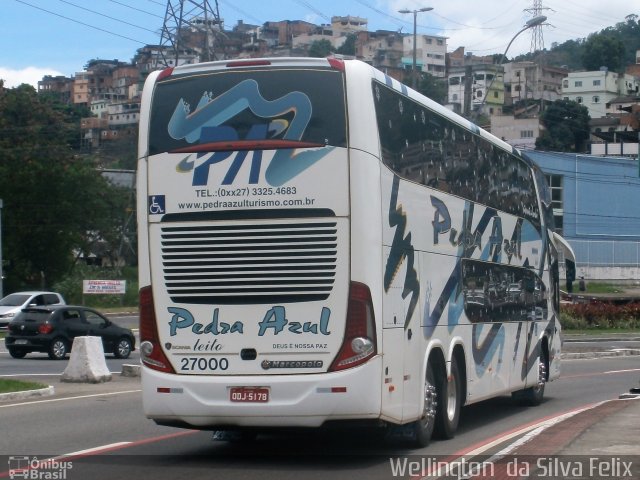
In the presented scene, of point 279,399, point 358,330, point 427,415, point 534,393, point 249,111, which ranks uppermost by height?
point 249,111

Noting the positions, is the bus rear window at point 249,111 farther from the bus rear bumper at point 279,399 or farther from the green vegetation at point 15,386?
the green vegetation at point 15,386

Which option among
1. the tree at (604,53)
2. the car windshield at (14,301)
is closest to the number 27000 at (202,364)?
the car windshield at (14,301)

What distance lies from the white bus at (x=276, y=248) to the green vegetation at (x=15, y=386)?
8.08 metres

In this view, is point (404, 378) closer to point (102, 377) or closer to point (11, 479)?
point (11, 479)

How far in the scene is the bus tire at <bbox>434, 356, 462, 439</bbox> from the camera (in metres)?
13.6

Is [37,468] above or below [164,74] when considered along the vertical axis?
below

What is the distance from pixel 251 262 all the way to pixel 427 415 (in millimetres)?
3069

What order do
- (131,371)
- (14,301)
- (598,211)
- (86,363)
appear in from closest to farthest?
1. (86,363)
2. (131,371)
3. (14,301)
4. (598,211)

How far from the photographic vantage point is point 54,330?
30.7 metres

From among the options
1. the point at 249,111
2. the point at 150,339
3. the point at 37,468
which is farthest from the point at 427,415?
the point at 37,468

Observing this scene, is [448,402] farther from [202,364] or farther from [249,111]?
[249,111]

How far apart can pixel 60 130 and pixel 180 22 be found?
2620 cm

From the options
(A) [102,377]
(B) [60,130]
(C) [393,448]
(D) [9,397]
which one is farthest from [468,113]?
(B) [60,130]

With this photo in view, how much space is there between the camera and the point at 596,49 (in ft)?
584
